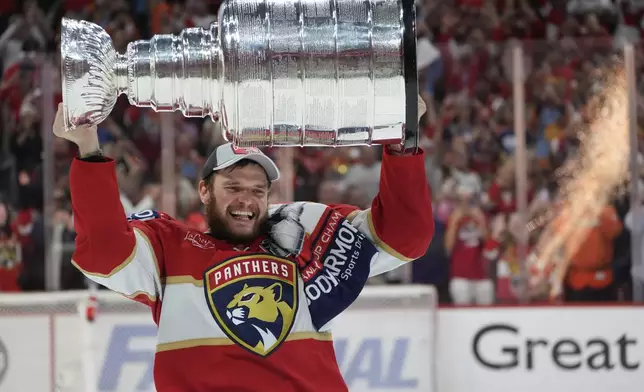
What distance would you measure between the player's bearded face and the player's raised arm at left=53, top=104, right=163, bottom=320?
25cm

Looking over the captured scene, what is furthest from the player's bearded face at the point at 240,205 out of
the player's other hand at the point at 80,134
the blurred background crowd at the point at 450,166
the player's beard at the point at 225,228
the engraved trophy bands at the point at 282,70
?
the blurred background crowd at the point at 450,166

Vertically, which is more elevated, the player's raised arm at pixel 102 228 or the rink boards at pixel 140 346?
the player's raised arm at pixel 102 228

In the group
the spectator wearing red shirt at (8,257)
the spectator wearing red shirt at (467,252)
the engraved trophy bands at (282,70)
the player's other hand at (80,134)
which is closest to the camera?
the engraved trophy bands at (282,70)

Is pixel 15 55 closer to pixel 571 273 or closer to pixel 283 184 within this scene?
pixel 283 184

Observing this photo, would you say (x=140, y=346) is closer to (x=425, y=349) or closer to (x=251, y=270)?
(x=425, y=349)

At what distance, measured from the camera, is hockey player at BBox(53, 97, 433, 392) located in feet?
9.21

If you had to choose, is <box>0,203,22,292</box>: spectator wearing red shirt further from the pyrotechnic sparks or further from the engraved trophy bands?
the engraved trophy bands

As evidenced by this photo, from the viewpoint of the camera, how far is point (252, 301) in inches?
112

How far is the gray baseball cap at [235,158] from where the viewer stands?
298 centimetres

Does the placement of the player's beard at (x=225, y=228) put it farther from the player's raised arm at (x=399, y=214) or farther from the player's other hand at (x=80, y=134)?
the player's other hand at (x=80, y=134)

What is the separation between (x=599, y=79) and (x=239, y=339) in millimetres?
3671

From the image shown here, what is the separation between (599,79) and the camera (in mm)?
5914

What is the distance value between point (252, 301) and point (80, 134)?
0.65 meters

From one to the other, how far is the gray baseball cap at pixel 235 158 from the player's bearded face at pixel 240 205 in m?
0.02
